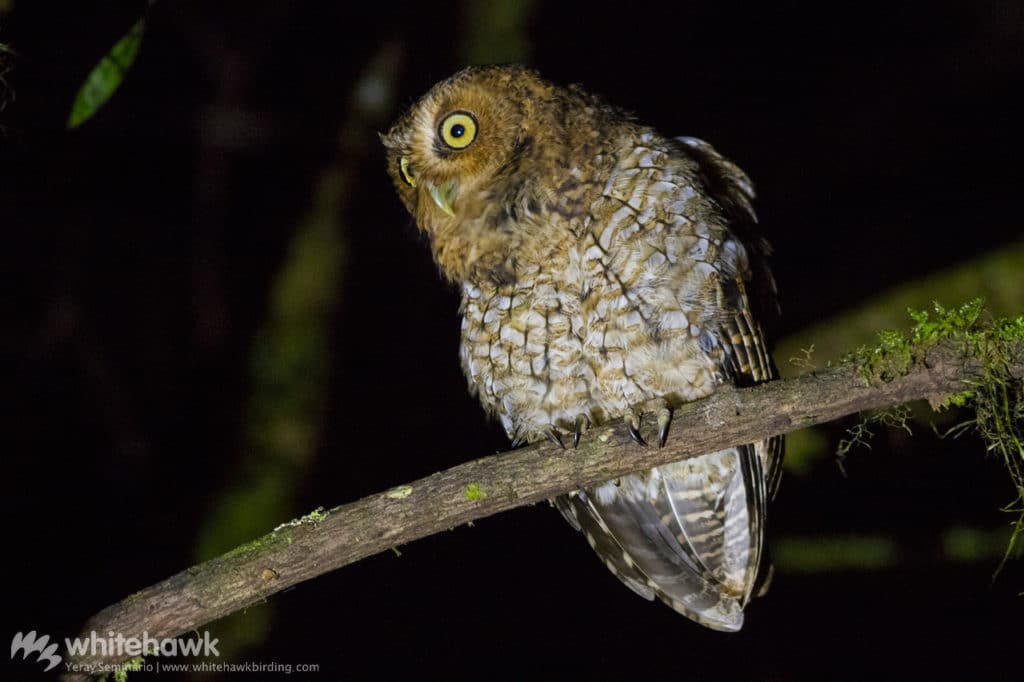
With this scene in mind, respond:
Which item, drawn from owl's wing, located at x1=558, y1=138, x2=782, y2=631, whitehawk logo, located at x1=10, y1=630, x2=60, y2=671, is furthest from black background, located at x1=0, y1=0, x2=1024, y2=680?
whitehawk logo, located at x1=10, y1=630, x2=60, y2=671

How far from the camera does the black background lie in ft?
11.7

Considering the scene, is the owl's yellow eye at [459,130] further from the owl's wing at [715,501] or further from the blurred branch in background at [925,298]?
the blurred branch in background at [925,298]

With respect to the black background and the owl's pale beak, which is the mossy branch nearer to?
the owl's pale beak

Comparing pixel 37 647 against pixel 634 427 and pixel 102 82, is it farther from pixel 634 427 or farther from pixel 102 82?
pixel 634 427

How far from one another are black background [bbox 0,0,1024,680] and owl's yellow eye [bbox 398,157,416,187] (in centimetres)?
110

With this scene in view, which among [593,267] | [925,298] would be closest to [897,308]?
[925,298]

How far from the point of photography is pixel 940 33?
13.8 feet

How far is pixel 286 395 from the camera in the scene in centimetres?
293

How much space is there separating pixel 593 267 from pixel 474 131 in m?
0.47

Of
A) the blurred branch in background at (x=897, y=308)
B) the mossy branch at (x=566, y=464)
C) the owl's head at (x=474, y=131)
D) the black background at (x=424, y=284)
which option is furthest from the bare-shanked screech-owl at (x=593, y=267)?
the black background at (x=424, y=284)

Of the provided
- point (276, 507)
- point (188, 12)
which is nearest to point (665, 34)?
point (188, 12)

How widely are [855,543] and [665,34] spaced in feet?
9.13

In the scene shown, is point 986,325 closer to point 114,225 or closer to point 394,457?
point 394,457

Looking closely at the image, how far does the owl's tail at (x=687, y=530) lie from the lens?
223cm
